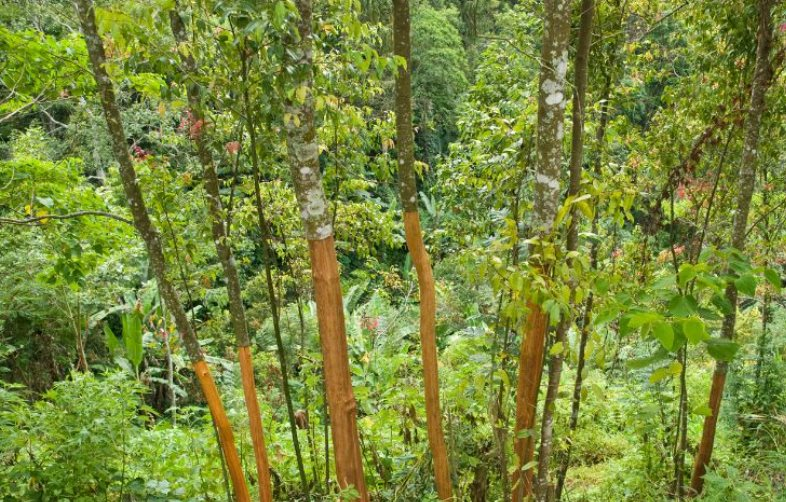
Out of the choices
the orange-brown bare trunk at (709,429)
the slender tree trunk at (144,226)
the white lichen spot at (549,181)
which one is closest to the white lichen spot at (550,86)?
the white lichen spot at (549,181)

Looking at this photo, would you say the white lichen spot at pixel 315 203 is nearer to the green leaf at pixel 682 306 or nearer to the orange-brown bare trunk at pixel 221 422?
the orange-brown bare trunk at pixel 221 422

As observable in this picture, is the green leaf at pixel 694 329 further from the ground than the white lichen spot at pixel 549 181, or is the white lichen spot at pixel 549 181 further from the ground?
the white lichen spot at pixel 549 181

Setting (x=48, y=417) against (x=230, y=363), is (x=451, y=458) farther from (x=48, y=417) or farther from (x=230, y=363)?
(x=230, y=363)

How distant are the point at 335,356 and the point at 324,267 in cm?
37

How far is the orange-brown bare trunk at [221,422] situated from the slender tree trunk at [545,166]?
4.27 ft

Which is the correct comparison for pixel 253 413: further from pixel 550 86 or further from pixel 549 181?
pixel 550 86

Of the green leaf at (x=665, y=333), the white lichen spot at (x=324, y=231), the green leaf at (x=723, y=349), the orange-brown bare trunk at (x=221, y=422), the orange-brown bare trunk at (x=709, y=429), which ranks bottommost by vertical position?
the orange-brown bare trunk at (x=709, y=429)

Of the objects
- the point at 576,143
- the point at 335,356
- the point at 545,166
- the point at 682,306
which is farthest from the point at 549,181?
the point at 335,356

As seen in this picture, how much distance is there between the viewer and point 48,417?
9.85 ft

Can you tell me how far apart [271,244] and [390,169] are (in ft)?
2.51

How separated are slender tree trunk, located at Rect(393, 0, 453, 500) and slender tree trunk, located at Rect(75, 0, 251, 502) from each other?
93 centimetres

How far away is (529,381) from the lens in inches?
89.8

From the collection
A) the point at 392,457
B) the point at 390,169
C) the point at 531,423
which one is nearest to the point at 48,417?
the point at 392,457

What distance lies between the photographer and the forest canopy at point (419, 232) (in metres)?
2.10
